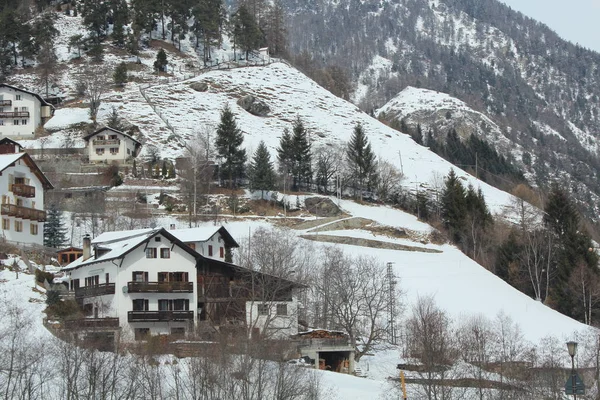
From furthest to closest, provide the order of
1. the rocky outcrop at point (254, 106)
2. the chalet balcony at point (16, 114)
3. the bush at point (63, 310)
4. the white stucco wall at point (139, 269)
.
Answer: the rocky outcrop at point (254, 106), the chalet balcony at point (16, 114), the white stucco wall at point (139, 269), the bush at point (63, 310)

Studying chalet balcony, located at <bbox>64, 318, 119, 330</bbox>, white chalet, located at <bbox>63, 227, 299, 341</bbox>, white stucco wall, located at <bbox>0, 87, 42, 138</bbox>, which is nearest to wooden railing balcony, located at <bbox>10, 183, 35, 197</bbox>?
white chalet, located at <bbox>63, 227, 299, 341</bbox>

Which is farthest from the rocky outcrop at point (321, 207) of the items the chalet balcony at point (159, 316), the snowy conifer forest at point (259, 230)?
the chalet balcony at point (159, 316)

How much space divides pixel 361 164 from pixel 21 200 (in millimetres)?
49247

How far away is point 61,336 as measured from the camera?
48.2 meters

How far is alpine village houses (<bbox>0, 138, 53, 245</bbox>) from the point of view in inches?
2771

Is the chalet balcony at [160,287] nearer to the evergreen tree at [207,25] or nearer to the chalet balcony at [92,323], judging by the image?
the chalet balcony at [92,323]

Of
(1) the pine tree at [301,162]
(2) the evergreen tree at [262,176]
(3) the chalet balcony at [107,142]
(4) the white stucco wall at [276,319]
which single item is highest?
(3) the chalet balcony at [107,142]

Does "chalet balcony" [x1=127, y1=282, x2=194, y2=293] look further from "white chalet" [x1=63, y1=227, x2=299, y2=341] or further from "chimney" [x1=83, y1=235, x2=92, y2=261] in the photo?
"chimney" [x1=83, y1=235, x2=92, y2=261]

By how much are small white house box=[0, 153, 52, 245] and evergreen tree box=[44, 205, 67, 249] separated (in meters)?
1.58

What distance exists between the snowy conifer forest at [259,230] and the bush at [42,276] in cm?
33

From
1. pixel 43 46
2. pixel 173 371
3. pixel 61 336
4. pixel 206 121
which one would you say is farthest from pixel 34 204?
pixel 43 46

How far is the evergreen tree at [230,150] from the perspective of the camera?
105 metres

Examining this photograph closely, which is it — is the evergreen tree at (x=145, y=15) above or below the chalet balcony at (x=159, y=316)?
above

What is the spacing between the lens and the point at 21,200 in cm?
7444
